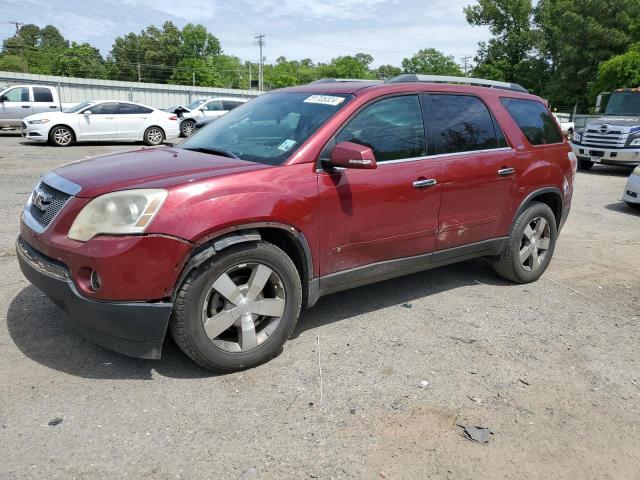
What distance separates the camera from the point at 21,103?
1866 cm

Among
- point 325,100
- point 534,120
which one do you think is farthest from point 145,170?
point 534,120

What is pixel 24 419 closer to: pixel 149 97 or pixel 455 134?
pixel 455 134

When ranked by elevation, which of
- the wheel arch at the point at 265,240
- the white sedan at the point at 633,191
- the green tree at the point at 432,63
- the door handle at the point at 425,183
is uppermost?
the green tree at the point at 432,63

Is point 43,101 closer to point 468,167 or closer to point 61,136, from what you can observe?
point 61,136

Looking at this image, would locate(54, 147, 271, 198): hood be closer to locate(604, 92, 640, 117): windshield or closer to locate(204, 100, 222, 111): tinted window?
locate(604, 92, 640, 117): windshield

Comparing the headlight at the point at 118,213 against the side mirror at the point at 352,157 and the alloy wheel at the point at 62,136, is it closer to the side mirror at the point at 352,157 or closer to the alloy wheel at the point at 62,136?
the side mirror at the point at 352,157

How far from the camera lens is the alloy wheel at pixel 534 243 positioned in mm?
5070

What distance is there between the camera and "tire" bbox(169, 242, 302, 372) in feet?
9.95

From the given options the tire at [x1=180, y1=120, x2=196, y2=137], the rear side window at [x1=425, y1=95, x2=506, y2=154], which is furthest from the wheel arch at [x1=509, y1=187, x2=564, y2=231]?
the tire at [x1=180, y1=120, x2=196, y2=137]

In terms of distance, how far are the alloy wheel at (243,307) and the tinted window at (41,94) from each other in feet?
61.8

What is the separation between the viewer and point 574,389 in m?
3.29

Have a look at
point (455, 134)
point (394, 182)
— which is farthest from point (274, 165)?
point (455, 134)

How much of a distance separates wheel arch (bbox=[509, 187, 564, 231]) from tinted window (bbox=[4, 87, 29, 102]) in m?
18.7

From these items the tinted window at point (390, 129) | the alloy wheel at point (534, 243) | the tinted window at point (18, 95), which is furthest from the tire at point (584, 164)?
the tinted window at point (18, 95)
